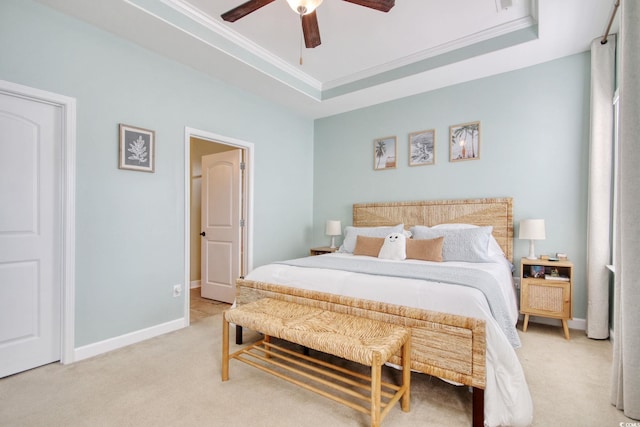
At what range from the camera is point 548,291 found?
114 inches

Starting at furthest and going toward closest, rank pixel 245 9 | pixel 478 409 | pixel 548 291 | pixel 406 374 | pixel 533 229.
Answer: pixel 533 229 < pixel 548 291 < pixel 245 9 < pixel 406 374 < pixel 478 409

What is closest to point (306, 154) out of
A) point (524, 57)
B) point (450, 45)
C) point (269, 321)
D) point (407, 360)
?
point (450, 45)

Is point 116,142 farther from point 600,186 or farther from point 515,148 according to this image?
point 600,186

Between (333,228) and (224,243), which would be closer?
(224,243)

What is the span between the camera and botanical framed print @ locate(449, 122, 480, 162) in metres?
3.59

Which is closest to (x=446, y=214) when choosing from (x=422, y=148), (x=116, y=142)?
(x=422, y=148)

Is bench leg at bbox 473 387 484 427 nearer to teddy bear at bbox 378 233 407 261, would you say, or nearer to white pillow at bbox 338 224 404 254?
teddy bear at bbox 378 233 407 261

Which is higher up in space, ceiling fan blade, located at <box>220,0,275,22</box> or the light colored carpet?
ceiling fan blade, located at <box>220,0,275,22</box>

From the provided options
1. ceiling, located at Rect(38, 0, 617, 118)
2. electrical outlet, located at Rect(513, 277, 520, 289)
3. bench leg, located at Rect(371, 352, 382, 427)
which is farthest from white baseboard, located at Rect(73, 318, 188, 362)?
electrical outlet, located at Rect(513, 277, 520, 289)

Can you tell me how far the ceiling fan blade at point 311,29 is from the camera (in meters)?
2.16

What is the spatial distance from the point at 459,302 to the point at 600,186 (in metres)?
2.12

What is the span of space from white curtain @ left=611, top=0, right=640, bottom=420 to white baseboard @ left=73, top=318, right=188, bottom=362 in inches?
132

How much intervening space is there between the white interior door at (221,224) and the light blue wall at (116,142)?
637 mm

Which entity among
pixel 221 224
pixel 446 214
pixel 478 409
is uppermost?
pixel 446 214
